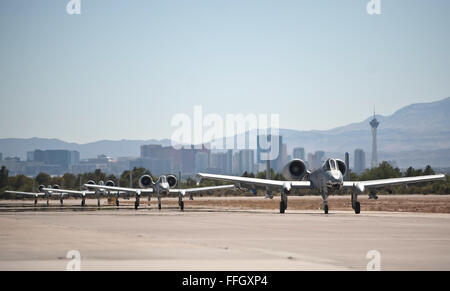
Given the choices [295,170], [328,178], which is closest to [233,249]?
[328,178]

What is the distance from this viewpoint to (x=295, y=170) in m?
51.9

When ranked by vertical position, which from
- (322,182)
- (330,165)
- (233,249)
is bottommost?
(233,249)

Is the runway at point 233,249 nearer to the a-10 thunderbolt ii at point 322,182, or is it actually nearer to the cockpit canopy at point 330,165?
the a-10 thunderbolt ii at point 322,182

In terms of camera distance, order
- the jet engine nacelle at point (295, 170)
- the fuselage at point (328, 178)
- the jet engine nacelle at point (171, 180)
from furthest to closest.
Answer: the jet engine nacelle at point (171, 180), the jet engine nacelle at point (295, 170), the fuselage at point (328, 178)

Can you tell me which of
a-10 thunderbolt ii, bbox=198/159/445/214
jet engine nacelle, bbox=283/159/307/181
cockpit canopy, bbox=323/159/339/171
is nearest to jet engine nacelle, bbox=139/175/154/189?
a-10 thunderbolt ii, bbox=198/159/445/214

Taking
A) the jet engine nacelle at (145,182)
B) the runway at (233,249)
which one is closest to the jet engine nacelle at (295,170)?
the jet engine nacelle at (145,182)

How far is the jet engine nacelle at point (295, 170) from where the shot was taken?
51688 millimetres

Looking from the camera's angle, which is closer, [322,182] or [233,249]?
[233,249]

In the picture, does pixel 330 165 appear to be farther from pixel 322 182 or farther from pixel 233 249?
pixel 233 249

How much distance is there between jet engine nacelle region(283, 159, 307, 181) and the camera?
5169cm

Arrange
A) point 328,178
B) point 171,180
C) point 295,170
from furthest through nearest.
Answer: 1. point 171,180
2. point 295,170
3. point 328,178

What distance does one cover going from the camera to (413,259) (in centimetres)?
1669

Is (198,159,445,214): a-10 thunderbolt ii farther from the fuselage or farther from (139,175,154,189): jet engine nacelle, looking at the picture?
(139,175,154,189): jet engine nacelle
